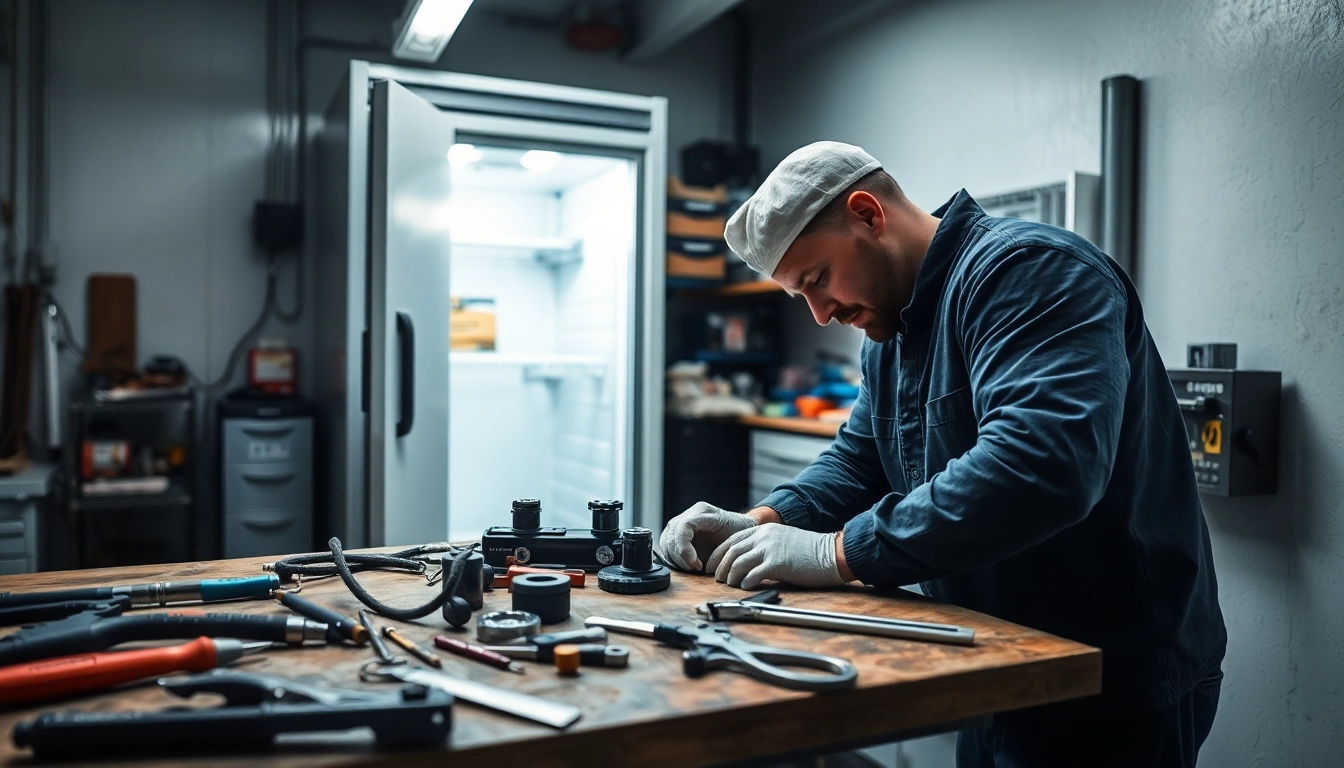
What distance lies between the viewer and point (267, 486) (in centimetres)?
325

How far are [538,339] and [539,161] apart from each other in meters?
0.78

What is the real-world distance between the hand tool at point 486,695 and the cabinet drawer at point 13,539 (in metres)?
2.58

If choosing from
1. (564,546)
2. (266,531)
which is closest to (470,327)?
(266,531)

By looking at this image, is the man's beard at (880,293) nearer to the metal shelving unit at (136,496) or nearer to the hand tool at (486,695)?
the hand tool at (486,695)

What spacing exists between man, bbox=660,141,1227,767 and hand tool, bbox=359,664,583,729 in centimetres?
47

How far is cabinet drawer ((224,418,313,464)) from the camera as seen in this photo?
10.5ft

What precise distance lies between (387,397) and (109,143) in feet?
5.78

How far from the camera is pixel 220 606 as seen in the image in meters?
1.11

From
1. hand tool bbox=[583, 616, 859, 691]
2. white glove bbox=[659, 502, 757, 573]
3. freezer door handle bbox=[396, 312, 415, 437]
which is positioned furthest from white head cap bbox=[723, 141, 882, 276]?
freezer door handle bbox=[396, 312, 415, 437]

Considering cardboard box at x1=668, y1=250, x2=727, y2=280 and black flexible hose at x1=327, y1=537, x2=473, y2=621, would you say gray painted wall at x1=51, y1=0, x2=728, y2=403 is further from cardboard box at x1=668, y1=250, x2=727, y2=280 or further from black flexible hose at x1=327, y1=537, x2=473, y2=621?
black flexible hose at x1=327, y1=537, x2=473, y2=621

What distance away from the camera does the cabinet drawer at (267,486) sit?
10.5 feet

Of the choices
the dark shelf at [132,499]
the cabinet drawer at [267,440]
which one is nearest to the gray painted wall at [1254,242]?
the cabinet drawer at [267,440]

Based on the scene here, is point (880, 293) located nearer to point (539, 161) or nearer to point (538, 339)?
point (539, 161)

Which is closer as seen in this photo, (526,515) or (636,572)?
(636,572)
